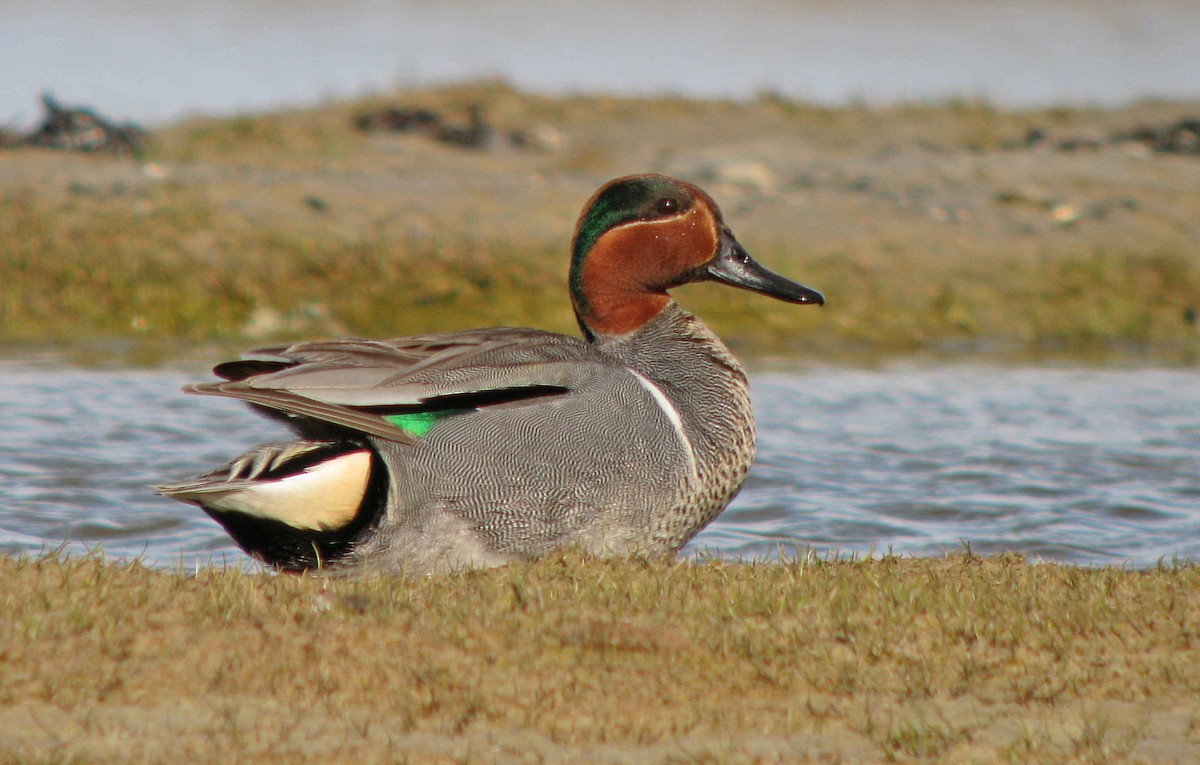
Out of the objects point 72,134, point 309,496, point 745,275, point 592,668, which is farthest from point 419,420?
point 72,134

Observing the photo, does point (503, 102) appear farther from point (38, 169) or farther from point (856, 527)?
point (856, 527)

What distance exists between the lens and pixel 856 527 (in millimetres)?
5207

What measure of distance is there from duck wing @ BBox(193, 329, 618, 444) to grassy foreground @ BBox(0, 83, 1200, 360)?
18.0 ft

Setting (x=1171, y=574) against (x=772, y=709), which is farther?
(x=1171, y=574)

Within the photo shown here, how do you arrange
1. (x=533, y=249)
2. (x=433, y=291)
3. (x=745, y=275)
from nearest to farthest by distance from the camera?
1. (x=745, y=275)
2. (x=433, y=291)
3. (x=533, y=249)

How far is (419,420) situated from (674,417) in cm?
73

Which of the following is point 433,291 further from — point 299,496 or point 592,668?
point 592,668

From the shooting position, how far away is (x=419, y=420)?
13.0ft

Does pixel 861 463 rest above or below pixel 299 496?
below

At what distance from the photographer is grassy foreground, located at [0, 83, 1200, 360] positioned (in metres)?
9.78

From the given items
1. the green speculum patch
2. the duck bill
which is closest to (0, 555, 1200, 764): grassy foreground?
the green speculum patch

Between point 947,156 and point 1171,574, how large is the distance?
1196cm

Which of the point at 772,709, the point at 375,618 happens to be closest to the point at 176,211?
the point at 375,618

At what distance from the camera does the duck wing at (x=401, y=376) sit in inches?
149
